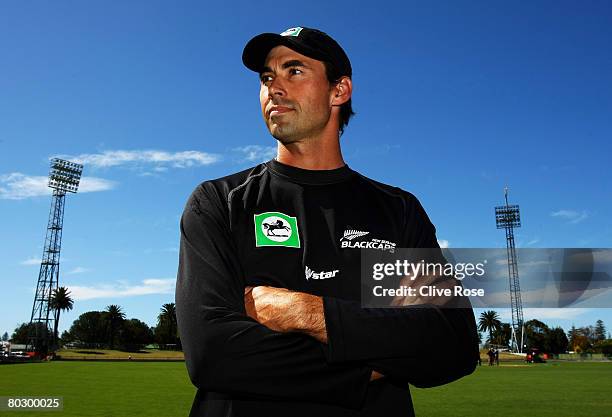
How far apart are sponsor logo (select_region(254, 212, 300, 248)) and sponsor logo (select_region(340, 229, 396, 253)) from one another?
23cm

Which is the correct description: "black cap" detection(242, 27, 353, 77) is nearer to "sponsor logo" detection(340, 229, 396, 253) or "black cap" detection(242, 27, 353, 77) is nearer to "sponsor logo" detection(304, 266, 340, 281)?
"sponsor logo" detection(340, 229, 396, 253)

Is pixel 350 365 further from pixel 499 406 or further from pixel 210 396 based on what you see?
pixel 499 406

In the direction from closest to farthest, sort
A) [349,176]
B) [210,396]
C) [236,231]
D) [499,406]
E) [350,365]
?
1. [350,365]
2. [210,396]
3. [236,231]
4. [349,176]
5. [499,406]

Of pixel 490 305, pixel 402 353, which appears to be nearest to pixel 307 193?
pixel 402 353

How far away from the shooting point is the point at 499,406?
57.7 ft

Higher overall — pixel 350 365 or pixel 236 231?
pixel 236 231

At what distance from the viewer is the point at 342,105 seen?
3164 mm

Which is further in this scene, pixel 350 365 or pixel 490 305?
pixel 490 305

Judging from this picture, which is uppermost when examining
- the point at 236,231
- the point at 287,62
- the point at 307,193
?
the point at 287,62

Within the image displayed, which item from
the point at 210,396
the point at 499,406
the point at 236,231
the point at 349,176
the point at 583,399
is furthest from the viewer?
the point at 583,399

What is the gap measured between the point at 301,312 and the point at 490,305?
50.6 inches

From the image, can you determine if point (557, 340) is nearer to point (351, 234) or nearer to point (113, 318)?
point (113, 318)

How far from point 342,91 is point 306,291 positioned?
42.7 inches

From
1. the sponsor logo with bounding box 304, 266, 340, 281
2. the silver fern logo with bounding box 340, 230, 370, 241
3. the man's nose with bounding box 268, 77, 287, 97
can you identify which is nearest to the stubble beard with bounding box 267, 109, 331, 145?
the man's nose with bounding box 268, 77, 287, 97
